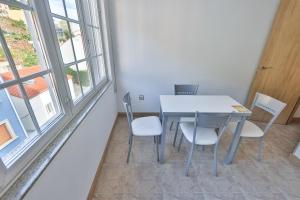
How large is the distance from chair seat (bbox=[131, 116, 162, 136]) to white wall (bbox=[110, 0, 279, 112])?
94 cm

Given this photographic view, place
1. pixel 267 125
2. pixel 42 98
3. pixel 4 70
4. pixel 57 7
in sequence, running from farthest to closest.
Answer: pixel 267 125, pixel 57 7, pixel 42 98, pixel 4 70

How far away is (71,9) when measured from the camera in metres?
1.34

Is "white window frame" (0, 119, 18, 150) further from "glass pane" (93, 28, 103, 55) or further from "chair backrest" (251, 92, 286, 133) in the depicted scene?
"chair backrest" (251, 92, 286, 133)

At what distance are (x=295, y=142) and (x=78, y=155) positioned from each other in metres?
3.09

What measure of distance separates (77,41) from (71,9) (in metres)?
0.28

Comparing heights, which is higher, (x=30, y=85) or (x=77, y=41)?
(x=77, y=41)

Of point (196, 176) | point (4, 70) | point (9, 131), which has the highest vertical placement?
point (4, 70)

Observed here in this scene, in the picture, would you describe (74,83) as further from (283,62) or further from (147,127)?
(283,62)

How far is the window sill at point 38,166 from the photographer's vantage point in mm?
624

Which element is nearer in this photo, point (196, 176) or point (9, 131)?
point (9, 131)

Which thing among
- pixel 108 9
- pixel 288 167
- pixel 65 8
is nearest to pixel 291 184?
pixel 288 167

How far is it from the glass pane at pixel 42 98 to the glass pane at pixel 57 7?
0.51 meters

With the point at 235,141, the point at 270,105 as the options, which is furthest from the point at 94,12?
the point at 270,105

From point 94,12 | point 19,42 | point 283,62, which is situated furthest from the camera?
point 283,62
